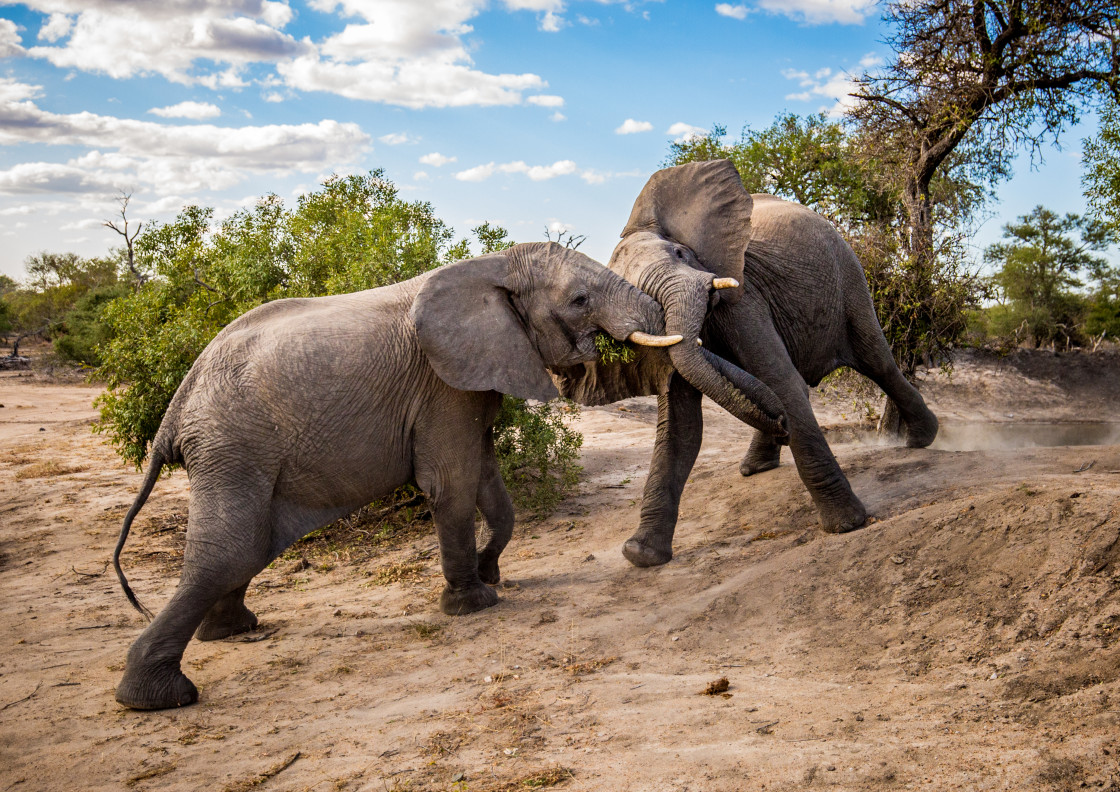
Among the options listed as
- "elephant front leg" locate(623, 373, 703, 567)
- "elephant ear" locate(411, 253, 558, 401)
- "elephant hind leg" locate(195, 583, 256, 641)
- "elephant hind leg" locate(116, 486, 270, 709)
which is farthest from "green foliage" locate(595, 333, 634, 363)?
"elephant hind leg" locate(195, 583, 256, 641)


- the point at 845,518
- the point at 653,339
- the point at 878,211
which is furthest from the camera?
the point at 878,211

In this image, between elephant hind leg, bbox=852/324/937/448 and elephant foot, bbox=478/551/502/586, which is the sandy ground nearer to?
Result: elephant foot, bbox=478/551/502/586

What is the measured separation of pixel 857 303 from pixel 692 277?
2517mm

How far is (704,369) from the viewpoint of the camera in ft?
18.5

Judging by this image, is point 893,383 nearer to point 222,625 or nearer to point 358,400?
point 358,400

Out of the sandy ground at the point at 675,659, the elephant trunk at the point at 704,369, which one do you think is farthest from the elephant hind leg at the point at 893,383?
the elephant trunk at the point at 704,369

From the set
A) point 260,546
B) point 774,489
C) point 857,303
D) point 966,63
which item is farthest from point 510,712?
point 966,63

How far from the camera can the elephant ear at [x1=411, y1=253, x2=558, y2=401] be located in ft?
17.9

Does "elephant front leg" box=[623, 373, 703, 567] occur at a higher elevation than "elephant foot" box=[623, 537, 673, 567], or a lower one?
higher

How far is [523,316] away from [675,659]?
2.30m

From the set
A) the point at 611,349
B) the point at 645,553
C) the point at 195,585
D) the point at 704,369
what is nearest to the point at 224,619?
the point at 195,585

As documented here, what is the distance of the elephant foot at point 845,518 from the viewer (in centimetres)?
649

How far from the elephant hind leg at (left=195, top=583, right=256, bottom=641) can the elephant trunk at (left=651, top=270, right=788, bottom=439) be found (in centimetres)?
325

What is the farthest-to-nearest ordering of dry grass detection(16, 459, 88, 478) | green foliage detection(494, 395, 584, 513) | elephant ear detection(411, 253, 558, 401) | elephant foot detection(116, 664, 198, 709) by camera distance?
dry grass detection(16, 459, 88, 478) → green foliage detection(494, 395, 584, 513) → elephant ear detection(411, 253, 558, 401) → elephant foot detection(116, 664, 198, 709)
